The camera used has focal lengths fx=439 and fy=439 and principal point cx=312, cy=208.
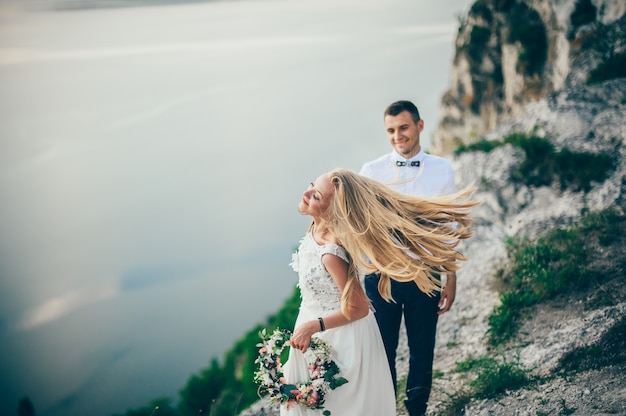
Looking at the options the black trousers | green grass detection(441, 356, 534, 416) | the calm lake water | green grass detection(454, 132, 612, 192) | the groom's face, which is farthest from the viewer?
the calm lake water

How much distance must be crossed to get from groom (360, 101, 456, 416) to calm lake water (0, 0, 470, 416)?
6473 centimetres

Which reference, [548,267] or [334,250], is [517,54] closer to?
[548,267]

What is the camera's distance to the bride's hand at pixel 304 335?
2578 mm

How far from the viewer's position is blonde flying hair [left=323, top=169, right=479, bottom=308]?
267 cm

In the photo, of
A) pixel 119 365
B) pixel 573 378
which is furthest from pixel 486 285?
pixel 119 365

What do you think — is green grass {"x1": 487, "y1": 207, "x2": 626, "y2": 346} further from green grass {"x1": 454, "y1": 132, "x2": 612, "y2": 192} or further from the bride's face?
the bride's face

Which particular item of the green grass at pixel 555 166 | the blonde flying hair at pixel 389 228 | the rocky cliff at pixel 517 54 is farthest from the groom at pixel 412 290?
the rocky cliff at pixel 517 54

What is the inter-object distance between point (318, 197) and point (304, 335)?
0.82m

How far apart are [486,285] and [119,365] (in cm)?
8605

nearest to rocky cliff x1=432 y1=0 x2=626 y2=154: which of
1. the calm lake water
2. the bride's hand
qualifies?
the bride's hand

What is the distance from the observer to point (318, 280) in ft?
8.79

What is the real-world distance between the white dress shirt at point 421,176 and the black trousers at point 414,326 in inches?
29.8

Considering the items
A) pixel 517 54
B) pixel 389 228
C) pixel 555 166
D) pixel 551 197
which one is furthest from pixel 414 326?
pixel 517 54

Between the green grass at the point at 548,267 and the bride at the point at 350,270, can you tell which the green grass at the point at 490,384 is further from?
the bride at the point at 350,270
